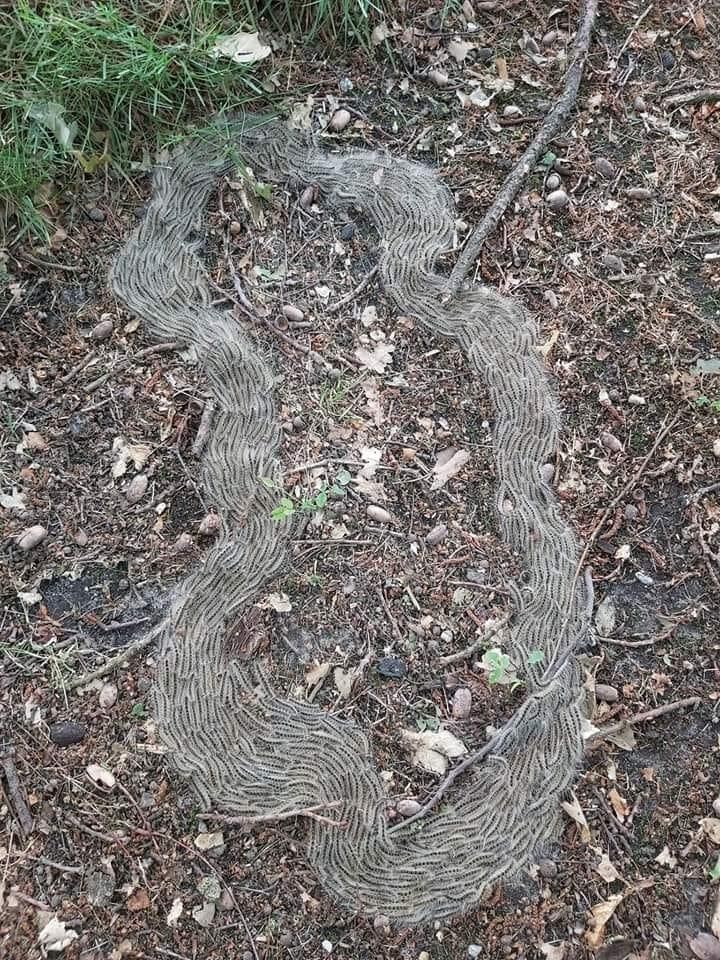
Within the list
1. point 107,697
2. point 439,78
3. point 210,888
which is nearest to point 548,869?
point 210,888

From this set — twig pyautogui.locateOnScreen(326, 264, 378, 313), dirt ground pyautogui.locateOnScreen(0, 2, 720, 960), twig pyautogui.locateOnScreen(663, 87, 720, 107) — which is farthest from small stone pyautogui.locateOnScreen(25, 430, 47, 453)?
twig pyautogui.locateOnScreen(663, 87, 720, 107)

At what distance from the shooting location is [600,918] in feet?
7.16

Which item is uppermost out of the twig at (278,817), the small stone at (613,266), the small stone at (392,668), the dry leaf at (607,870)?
the small stone at (613,266)

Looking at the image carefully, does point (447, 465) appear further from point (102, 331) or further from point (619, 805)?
point (102, 331)

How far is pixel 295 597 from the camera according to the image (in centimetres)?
253

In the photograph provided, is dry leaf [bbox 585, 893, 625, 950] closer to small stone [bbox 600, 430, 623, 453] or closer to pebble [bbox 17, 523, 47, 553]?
small stone [bbox 600, 430, 623, 453]

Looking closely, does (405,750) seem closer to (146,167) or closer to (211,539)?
(211,539)

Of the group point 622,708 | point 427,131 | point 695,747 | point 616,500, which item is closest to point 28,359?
point 427,131

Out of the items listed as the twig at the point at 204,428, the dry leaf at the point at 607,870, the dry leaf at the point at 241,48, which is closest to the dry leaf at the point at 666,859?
the dry leaf at the point at 607,870

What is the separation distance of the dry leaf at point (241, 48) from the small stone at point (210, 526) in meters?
1.82

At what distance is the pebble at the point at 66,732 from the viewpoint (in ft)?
7.65

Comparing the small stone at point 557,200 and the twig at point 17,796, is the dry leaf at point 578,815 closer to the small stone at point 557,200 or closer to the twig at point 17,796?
the twig at point 17,796

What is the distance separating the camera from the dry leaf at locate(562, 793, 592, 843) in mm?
2266

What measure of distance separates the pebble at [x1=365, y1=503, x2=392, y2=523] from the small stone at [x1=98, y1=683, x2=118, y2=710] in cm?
97
